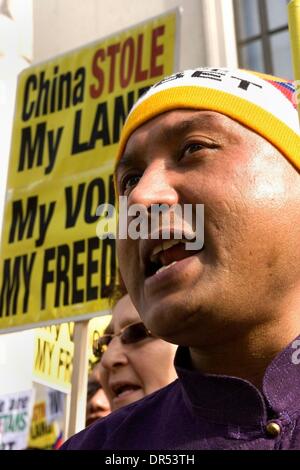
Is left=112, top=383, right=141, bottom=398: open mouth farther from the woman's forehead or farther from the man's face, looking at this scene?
the man's face

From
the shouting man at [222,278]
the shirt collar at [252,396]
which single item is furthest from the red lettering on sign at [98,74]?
the shirt collar at [252,396]

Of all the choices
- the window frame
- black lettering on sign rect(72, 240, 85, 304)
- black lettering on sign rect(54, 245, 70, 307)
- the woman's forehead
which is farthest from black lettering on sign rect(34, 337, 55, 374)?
the window frame

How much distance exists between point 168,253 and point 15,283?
2986mm

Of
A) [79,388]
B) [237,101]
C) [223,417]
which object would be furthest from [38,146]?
[223,417]

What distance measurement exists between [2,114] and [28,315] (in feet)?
14.9

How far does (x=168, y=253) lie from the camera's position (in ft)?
4.42

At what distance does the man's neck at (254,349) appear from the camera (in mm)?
1327

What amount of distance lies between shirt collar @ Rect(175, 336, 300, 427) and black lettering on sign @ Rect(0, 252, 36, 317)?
2.92 metres

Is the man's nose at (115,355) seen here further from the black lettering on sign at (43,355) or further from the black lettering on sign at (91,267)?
Answer: the black lettering on sign at (43,355)

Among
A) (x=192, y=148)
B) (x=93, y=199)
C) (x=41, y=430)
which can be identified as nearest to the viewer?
(x=192, y=148)

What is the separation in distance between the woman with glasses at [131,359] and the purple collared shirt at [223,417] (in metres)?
1.51

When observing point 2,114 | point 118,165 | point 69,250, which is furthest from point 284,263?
point 2,114

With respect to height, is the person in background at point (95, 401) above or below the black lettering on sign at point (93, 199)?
below

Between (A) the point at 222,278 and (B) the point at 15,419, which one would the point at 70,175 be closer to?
(B) the point at 15,419
